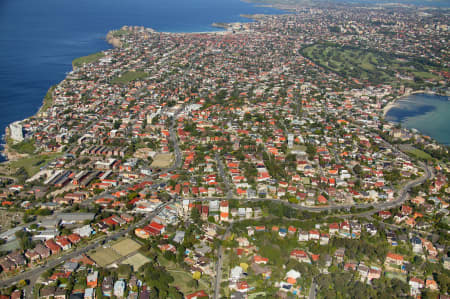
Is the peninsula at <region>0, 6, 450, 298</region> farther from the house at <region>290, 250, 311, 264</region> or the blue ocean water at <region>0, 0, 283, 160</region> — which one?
the blue ocean water at <region>0, 0, 283, 160</region>

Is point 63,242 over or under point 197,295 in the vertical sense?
over

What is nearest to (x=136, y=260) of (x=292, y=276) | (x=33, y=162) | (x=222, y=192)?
(x=292, y=276)

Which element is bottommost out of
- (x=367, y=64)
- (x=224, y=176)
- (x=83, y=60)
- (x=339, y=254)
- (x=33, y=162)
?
(x=339, y=254)

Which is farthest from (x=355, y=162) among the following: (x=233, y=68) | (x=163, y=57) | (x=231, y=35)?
(x=231, y=35)

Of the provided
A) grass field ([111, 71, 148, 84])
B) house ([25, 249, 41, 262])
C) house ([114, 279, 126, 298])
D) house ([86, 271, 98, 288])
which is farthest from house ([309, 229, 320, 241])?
grass field ([111, 71, 148, 84])

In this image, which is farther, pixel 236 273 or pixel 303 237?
pixel 303 237

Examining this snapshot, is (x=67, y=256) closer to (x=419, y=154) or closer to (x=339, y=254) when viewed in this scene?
(x=339, y=254)
